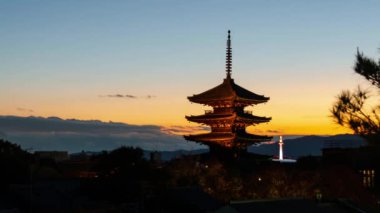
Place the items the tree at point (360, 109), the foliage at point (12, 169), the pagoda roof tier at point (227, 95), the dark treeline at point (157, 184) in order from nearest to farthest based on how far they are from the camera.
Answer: the tree at point (360, 109), the dark treeline at point (157, 184), the foliage at point (12, 169), the pagoda roof tier at point (227, 95)

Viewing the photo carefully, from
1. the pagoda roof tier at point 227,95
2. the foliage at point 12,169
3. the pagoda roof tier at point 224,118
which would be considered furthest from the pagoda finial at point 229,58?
the foliage at point 12,169

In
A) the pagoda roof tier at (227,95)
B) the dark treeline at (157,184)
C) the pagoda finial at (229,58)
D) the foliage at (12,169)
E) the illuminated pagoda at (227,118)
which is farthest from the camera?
the pagoda finial at (229,58)

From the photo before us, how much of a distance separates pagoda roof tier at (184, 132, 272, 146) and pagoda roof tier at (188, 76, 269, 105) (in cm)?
386

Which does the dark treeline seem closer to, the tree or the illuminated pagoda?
the illuminated pagoda

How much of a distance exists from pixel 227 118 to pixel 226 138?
2.23 metres

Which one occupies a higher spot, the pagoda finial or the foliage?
the pagoda finial

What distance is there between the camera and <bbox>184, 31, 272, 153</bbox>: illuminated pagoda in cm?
7650

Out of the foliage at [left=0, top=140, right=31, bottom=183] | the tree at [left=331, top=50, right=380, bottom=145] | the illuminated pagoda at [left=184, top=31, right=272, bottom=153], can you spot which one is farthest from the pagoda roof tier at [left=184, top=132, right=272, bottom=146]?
the tree at [left=331, top=50, right=380, bottom=145]

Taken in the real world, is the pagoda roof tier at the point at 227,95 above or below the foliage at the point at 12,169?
above

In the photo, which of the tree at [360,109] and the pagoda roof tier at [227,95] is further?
the pagoda roof tier at [227,95]

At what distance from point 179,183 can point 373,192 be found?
21078mm

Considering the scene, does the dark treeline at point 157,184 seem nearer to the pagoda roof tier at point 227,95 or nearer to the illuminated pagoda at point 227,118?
the illuminated pagoda at point 227,118

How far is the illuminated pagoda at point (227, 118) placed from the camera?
251ft

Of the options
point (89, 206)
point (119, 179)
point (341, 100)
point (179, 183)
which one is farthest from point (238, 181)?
point (341, 100)
